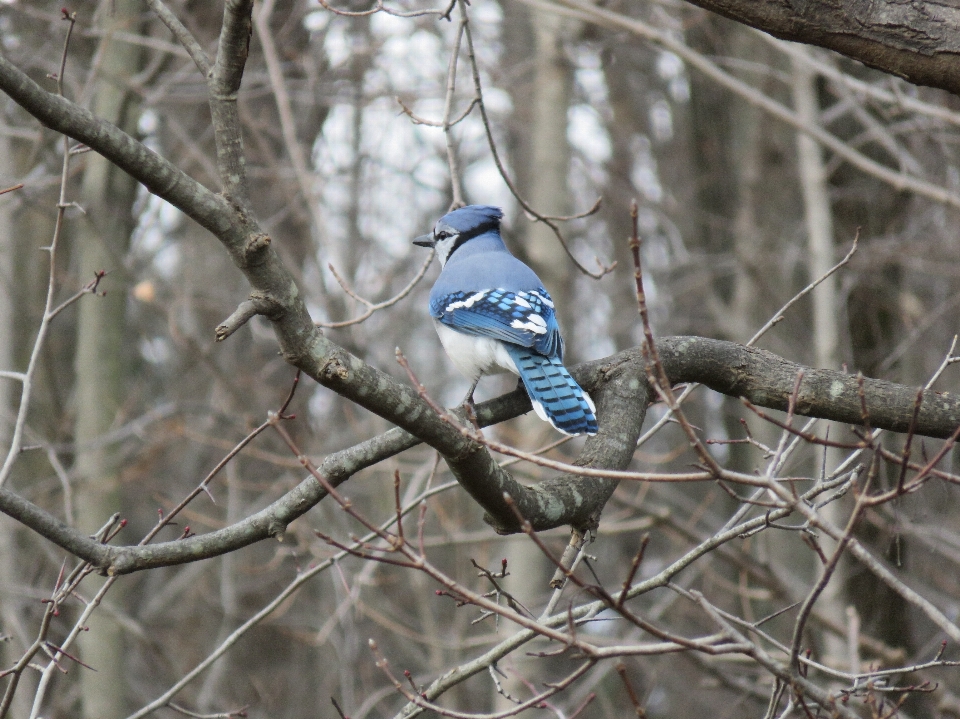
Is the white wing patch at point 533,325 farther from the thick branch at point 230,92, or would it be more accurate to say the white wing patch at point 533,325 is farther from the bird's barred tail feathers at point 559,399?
the thick branch at point 230,92

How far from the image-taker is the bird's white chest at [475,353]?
11.1 feet

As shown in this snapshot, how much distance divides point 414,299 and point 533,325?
6466 millimetres

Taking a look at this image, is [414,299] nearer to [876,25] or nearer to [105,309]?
[105,309]

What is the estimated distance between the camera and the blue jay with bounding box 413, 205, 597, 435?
2590mm

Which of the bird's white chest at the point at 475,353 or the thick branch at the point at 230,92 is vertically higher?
the thick branch at the point at 230,92

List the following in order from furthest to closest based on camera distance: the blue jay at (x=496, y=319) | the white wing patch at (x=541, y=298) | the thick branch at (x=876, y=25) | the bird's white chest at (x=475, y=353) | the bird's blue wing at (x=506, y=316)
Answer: the white wing patch at (x=541, y=298) < the bird's white chest at (x=475, y=353) < the bird's blue wing at (x=506, y=316) < the blue jay at (x=496, y=319) < the thick branch at (x=876, y=25)

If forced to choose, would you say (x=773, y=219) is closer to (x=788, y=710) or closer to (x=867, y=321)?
(x=867, y=321)

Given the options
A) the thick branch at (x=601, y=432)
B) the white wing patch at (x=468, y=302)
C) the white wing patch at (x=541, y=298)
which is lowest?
the thick branch at (x=601, y=432)

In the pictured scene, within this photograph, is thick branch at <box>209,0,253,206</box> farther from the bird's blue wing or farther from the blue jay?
the bird's blue wing

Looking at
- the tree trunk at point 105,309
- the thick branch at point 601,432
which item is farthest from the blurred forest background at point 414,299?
the thick branch at point 601,432

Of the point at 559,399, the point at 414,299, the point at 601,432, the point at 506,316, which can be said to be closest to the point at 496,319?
the point at 506,316

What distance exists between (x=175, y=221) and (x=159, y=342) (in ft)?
5.92

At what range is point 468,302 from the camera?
362 centimetres

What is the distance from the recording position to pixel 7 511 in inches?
71.9
